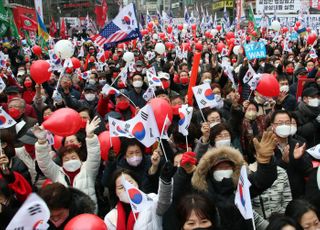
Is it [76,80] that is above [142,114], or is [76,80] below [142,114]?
below

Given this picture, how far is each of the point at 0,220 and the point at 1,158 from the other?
2.59 feet

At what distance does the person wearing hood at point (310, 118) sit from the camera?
4.89m

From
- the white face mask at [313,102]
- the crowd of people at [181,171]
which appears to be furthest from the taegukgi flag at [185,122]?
the white face mask at [313,102]

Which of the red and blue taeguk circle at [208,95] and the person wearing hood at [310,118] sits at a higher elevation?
the red and blue taeguk circle at [208,95]

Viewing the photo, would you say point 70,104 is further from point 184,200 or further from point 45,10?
point 45,10

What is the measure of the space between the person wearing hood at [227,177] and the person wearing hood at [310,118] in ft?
6.75

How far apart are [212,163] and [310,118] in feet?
8.13

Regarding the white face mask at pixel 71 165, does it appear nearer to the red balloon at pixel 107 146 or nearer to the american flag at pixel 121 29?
the red balloon at pixel 107 146

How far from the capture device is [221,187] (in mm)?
3016

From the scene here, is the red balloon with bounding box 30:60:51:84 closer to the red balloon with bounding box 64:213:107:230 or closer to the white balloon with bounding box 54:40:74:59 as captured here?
the white balloon with bounding box 54:40:74:59

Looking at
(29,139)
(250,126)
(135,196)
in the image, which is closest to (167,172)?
(135,196)

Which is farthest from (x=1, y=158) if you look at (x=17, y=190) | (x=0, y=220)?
(x=0, y=220)

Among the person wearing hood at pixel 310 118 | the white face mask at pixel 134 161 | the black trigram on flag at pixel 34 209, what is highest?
the black trigram on flag at pixel 34 209

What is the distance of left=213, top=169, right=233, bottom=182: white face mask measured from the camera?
309cm
